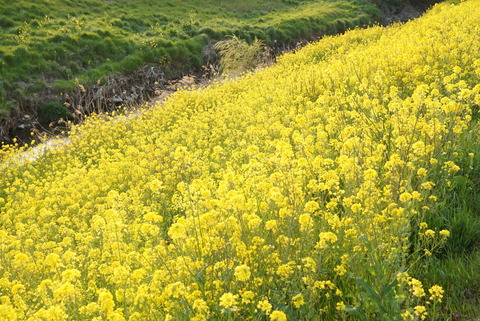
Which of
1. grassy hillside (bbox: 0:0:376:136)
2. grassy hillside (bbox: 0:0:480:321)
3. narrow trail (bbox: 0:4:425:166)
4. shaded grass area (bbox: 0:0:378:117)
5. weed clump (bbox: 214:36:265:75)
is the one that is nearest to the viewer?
grassy hillside (bbox: 0:0:480:321)

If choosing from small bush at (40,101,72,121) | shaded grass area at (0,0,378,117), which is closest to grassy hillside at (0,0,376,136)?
shaded grass area at (0,0,378,117)

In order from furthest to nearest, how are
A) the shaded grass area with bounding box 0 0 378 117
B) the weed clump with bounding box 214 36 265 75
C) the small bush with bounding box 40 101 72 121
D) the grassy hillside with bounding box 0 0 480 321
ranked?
the weed clump with bounding box 214 36 265 75 → the shaded grass area with bounding box 0 0 378 117 → the small bush with bounding box 40 101 72 121 → the grassy hillside with bounding box 0 0 480 321

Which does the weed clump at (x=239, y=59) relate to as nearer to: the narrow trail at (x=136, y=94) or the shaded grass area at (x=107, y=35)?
the narrow trail at (x=136, y=94)

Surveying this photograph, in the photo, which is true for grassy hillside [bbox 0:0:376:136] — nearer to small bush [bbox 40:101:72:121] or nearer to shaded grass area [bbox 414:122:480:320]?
small bush [bbox 40:101:72:121]

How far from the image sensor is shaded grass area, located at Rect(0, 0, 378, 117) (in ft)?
48.0

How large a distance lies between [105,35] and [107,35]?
0.30ft

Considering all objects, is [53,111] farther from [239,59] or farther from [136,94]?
[239,59]

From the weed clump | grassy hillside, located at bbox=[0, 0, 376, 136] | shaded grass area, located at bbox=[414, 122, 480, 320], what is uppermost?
grassy hillside, located at bbox=[0, 0, 376, 136]

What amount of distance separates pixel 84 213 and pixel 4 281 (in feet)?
7.56

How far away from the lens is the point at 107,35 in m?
Answer: 18.2

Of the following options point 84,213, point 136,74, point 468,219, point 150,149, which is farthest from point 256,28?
point 468,219

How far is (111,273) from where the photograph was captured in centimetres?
351

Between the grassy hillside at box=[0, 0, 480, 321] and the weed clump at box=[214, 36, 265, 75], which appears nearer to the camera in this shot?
the grassy hillside at box=[0, 0, 480, 321]

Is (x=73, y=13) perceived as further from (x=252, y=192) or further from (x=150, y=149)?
(x=252, y=192)
